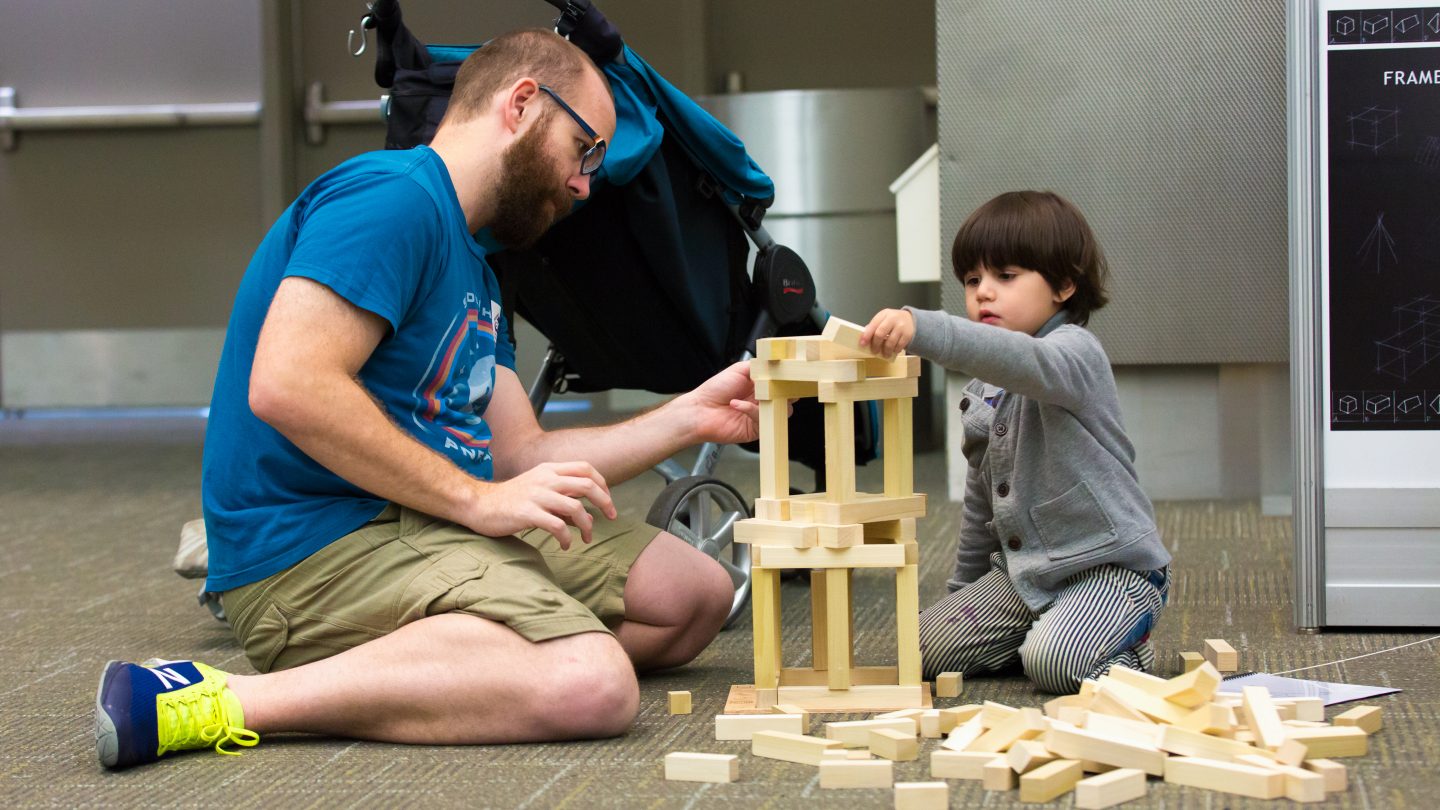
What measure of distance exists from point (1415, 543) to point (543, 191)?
1.48 metres

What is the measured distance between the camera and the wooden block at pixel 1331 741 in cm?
160

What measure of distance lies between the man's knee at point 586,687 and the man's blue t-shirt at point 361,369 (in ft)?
1.05

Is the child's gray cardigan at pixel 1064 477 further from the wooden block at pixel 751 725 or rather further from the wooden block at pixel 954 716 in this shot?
the wooden block at pixel 751 725

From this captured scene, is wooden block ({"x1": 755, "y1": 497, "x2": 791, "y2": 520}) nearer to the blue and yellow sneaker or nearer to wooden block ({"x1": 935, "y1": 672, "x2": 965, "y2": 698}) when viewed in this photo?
wooden block ({"x1": 935, "y1": 672, "x2": 965, "y2": 698})

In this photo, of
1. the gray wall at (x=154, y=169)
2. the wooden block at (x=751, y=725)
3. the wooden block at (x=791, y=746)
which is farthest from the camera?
the gray wall at (x=154, y=169)

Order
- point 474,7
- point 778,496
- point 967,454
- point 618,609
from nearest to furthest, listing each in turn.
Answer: point 778,496 < point 618,609 < point 967,454 < point 474,7

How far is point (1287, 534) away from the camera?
136 inches

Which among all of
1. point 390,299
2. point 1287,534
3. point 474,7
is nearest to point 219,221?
point 474,7

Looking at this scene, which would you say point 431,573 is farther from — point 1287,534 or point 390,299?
point 1287,534

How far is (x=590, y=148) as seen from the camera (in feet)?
6.68

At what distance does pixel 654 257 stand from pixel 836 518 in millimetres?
722

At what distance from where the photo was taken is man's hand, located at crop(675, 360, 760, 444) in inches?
83.4

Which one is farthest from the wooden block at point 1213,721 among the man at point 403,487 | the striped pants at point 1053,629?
the man at point 403,487

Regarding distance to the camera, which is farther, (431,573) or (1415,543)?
(1415,543)
